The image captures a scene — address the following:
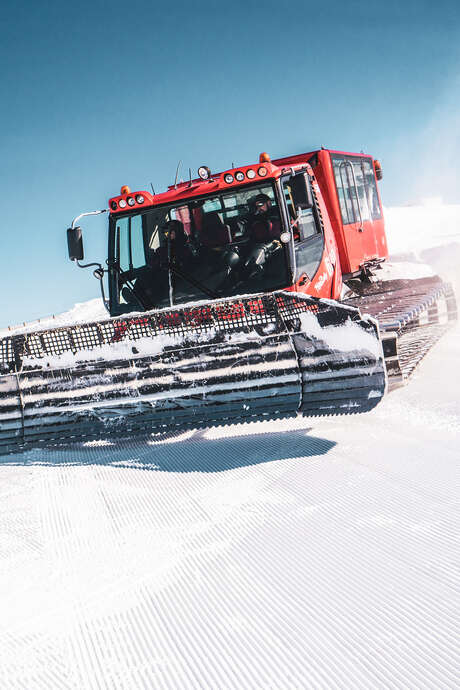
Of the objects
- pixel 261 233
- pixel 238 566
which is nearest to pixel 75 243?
pixel 261 233

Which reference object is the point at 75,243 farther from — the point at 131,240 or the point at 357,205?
the point at 357,205

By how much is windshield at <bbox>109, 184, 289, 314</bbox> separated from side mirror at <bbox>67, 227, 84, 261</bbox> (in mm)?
296

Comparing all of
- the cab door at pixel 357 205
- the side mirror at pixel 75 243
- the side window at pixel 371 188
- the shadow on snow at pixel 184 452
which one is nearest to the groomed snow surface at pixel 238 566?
the shadow on snow at pixel 184 452

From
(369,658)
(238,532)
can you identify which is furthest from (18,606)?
(369,658)

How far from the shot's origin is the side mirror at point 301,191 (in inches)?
166

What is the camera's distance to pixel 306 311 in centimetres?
306

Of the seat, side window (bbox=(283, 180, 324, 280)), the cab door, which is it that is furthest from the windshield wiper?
the cab door

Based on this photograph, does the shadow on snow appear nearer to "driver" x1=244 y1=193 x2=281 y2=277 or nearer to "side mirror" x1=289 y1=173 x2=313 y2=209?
"driver" x1=244 y1=193 x2=281 y2=277

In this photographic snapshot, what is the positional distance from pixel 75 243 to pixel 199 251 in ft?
3.82

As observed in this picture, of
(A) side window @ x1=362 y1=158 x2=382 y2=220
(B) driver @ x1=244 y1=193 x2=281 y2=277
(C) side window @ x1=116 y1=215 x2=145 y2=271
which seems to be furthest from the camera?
(A) side window @ x1=362 y1=158 x2=382 y2=220

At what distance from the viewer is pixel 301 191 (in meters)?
4.24

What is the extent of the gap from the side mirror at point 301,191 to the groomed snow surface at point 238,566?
1.88 metres

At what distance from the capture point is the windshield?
14.5 ft

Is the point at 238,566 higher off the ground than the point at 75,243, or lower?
lower
